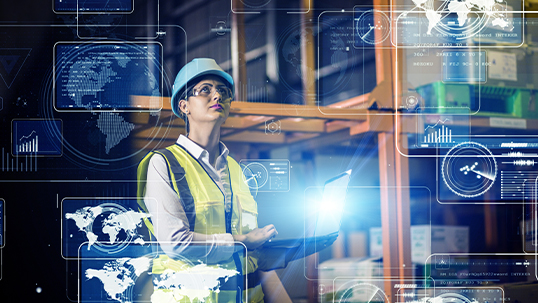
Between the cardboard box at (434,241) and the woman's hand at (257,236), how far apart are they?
359 mm

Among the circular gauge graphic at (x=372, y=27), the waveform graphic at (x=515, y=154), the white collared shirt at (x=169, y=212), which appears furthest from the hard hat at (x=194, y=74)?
the waveform graphic at (x=515, y=154)

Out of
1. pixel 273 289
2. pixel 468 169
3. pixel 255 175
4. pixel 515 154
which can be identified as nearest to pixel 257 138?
pixel 255 175

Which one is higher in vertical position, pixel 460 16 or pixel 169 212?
pixel 460 16

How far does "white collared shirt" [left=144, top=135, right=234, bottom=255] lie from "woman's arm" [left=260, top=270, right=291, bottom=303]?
17 centimetres

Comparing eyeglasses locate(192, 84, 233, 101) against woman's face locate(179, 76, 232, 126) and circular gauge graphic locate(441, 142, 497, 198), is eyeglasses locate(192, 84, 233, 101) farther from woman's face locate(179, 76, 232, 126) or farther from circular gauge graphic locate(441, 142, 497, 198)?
circular gauge graphic locate(441, 142, 497, 198)

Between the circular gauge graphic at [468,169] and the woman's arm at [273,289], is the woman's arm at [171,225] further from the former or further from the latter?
the circular gauge graphic at [468,169]

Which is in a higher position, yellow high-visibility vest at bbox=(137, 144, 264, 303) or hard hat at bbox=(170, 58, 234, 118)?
hard hat at bbox=(170, 58, 234, 118)

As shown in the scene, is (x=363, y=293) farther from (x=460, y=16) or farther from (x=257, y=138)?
(x=460, y=16)

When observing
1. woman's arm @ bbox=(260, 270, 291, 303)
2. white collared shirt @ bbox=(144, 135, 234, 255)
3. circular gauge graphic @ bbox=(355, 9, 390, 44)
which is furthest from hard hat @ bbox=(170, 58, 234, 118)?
woman's arm @ bbox=(260, 270, 291, 303)

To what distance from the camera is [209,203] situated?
167 centimetres

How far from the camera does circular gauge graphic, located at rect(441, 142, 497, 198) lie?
5.62 feet

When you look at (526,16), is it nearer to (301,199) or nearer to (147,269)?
(301,199)

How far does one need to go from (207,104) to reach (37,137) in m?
0.61

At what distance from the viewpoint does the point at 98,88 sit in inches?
A: 66.5
